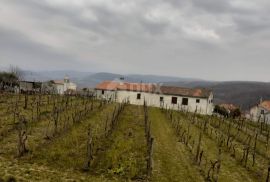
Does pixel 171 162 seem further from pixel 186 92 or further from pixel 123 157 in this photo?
pixel 186 92

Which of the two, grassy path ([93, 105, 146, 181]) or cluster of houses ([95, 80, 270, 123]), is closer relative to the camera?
grassy path ([93, 105, 146, 181])

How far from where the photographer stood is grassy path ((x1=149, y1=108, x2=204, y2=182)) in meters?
26.1

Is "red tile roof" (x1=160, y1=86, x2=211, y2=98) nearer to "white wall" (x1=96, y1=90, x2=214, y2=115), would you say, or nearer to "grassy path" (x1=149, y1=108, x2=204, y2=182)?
"white wall" (x1=96, y1=90, x2=214, y2=115)

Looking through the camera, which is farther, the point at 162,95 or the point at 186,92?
the point at 162,95

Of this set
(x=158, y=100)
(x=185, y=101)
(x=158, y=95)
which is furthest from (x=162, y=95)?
(x=185, y=101)

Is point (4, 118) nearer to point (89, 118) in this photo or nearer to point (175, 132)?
point (89, 118)

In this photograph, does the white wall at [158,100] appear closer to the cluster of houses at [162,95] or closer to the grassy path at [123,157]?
the cluster of houses at [162,95]

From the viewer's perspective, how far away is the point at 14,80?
110 m

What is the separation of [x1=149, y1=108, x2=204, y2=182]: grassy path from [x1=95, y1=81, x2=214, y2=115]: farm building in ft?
155

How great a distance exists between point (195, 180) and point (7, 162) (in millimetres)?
13160

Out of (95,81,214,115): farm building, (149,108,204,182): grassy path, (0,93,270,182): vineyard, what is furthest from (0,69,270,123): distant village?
(149,108,204,182): grassy path

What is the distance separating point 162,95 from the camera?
93.0 m

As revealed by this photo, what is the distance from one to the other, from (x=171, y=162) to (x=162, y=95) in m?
63.0

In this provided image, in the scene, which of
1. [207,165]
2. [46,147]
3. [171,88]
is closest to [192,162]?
[207,165]
